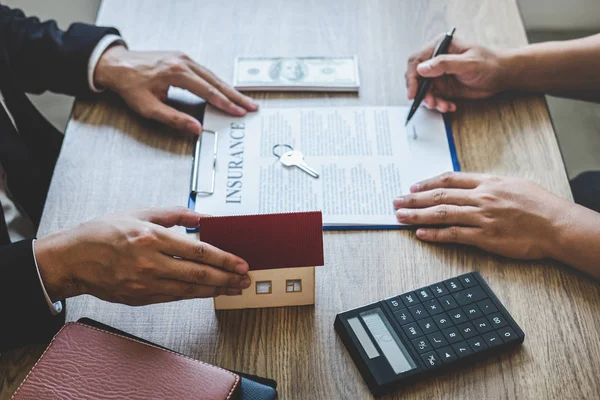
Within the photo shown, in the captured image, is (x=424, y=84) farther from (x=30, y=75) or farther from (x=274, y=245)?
(x=30, y=75)

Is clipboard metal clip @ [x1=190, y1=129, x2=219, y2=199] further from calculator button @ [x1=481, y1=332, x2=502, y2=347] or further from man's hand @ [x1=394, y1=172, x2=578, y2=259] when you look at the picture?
calculator button @ [x1=481, y1=332, x2=502, y2=347]

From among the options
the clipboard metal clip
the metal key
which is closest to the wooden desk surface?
the clipboard metal clip

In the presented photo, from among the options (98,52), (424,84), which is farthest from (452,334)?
(98,52)

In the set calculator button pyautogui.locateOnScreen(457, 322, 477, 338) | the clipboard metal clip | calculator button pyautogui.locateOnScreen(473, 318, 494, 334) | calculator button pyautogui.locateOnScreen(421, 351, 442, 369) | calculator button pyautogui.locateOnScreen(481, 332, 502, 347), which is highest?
the clipboard metal clip

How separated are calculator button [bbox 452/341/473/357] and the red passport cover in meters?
0.21

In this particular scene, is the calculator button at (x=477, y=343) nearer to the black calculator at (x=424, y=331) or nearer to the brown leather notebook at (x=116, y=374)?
the black calculator at (x=424, y=331)

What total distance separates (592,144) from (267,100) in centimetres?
125

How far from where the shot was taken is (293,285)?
810mm

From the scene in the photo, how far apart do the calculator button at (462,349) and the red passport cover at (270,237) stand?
0.68ft

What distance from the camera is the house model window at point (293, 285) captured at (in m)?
0.81

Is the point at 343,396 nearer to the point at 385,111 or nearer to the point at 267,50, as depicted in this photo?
the point at 385,111

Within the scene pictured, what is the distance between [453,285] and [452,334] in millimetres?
80

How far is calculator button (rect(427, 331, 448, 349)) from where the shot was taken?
2.53ft

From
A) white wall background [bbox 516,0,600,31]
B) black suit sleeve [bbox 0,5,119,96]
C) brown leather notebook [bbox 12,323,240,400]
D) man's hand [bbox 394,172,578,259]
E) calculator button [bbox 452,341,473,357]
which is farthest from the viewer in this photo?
white wall background [bbox 516,0,600,31]
